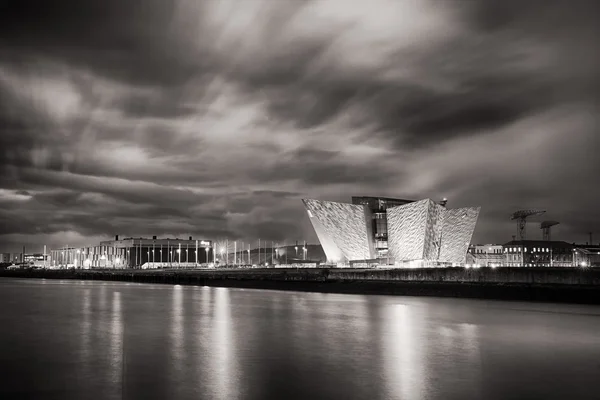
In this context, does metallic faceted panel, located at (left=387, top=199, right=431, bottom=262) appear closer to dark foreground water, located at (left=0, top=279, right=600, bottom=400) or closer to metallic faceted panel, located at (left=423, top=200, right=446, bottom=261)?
metallic faceted panel, located at (left=423, top=200, right=446, bottom=261)

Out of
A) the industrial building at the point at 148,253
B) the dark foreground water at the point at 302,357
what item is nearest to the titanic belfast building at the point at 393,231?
the dark foreground water at the point at 302,357

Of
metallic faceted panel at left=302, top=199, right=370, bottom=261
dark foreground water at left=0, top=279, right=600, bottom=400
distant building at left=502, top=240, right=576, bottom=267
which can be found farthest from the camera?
distant building at left=502, top=240, right=576, bottom=267

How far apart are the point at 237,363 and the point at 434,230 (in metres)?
73.6

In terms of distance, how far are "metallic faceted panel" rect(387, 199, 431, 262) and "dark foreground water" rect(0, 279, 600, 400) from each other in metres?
53.6

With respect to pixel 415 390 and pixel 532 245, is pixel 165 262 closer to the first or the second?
pixel 532 245

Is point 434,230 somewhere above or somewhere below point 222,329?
above

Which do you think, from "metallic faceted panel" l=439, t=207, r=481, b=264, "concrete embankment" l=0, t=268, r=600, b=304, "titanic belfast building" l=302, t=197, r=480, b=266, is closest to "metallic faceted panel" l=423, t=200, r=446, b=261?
"titanic belfast building" l=302, t=197, r=480, b=266

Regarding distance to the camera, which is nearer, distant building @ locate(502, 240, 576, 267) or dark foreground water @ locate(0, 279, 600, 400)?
dark foreground water @ locate(0, 279, 600, 400)

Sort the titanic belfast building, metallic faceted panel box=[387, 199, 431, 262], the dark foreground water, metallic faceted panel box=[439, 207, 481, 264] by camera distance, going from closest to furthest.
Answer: the dark foreground water → metallic faceted panel box=[387, 199, 431, 262] → the titanic belfast building → metallic faceted panel box=[439, 207, 481, 264]

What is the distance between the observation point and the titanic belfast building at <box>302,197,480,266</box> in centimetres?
8188

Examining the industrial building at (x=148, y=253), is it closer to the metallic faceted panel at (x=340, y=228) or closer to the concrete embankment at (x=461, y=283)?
the metallic faceted panel at (x=340, y=228)

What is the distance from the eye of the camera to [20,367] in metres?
13.9

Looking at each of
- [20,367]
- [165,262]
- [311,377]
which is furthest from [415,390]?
[165,262]

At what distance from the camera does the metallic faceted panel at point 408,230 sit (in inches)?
3196
